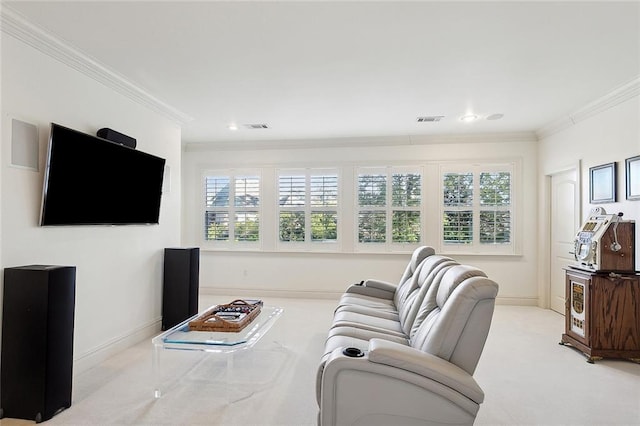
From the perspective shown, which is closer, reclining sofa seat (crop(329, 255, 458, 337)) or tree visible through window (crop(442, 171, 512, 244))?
reclining sofa seat (crop(329, 255, 458, 337))

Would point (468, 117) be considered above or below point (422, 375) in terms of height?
above

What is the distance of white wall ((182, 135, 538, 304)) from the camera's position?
5.42 m

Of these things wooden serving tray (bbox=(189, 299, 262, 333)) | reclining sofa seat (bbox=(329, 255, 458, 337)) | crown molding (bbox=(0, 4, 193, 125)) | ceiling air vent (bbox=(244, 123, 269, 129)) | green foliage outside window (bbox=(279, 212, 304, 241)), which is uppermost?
ceiling air vent (bbox=(244, 123, 269, 129))

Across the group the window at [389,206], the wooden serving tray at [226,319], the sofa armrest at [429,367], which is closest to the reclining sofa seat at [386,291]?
the wooden serving tray at [226,319]

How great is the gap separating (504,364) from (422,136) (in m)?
3.49

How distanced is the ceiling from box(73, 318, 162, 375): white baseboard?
2457 mm

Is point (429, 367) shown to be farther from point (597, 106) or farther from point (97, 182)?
point (597, 106)

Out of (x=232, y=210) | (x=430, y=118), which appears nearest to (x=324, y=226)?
(x=232, y=210)

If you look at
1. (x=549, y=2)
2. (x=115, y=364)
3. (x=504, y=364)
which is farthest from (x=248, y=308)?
(x=549, y=2)

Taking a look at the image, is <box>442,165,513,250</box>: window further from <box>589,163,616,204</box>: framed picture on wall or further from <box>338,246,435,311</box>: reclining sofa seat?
<box>338,246,435,311</box>: reclining sofa seat

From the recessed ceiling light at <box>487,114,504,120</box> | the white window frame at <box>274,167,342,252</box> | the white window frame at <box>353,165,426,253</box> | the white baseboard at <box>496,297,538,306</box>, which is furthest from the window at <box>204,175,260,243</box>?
the white baseboard at <box>496,297,538,306</box>

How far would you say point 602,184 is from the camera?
393 centimetres

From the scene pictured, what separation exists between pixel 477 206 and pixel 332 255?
7.84 feet

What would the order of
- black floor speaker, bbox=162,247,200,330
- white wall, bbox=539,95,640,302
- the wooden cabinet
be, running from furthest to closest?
1. black floor speaker, bbox=162,247,200,330
2. white wall, bbox=539,95,640,302
3. the wooden cabinet
